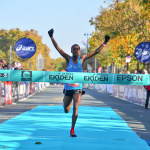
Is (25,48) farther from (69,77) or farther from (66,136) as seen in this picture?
(69,77)

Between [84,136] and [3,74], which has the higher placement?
[3,74]

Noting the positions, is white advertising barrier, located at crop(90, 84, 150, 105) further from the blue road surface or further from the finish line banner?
the finish line banner

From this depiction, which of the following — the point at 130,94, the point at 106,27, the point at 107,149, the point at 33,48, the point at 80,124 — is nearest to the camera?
the point at 107,149

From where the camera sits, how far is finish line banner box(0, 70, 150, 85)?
9.92m

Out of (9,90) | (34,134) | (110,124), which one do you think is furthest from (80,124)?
(9,90)

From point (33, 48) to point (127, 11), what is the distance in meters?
9.82

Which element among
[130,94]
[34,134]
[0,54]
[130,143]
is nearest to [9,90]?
[130,94]

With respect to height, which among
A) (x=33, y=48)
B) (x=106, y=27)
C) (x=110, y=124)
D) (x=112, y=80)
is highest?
(x=106, y=27)

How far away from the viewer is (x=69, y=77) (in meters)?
9.87

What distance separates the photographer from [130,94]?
94.8ft

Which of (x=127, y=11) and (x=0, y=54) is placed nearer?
(x=127, y=11)

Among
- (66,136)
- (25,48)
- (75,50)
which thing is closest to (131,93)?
(25,48)

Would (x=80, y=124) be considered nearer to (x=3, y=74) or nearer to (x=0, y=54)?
(x=3, y=74)

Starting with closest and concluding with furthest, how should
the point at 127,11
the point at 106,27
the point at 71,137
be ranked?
1. the point at 71,137
2. the point at 127,11
3. the point at 106,27
